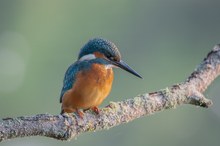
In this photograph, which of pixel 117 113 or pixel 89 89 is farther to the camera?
pixel 89 89

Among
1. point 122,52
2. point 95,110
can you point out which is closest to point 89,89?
point 95,110

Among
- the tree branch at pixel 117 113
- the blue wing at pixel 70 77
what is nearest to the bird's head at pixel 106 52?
the blue wing at pixel 70 77

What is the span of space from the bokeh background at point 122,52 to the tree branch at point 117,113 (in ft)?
40.3

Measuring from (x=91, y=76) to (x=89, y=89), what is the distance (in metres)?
0.09

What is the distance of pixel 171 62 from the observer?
21828 millimetres

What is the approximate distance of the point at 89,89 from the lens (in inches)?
185

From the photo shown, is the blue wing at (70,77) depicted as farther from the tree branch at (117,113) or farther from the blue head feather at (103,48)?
the tree branch at (117,113)

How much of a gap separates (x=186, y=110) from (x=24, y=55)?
575 centimetres

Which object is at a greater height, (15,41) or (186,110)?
(15,41)

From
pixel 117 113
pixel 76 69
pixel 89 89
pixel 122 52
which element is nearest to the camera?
pixel 117 113

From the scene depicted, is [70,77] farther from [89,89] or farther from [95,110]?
[95,110]

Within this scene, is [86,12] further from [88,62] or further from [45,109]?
[88,62]

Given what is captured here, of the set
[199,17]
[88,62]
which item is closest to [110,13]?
[199,17]

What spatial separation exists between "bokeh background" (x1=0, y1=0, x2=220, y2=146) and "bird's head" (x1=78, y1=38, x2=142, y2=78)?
1222 centimetres
